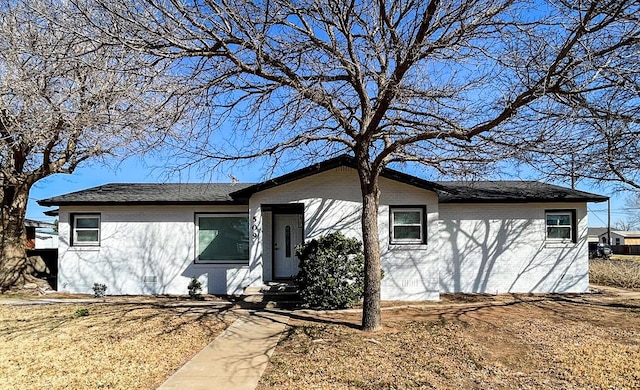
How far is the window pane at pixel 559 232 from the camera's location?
13508 mm

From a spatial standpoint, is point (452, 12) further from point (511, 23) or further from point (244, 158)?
point (244, 158)

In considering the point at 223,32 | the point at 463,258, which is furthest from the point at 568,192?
the point at 223,32

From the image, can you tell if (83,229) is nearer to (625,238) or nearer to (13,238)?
(13,238)

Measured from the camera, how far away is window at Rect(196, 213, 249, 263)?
13664 millimetres

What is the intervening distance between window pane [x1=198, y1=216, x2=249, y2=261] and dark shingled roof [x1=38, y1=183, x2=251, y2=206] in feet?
2.32

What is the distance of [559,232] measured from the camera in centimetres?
1353

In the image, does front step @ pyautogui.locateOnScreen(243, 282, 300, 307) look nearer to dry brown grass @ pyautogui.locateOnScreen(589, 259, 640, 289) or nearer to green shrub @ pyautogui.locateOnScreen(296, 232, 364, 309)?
green shrub @ pyautogui.locateOnScreen(296, 232, 364, 309)

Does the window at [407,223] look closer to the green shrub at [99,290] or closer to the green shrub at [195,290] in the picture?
the green shrub at [195,290]

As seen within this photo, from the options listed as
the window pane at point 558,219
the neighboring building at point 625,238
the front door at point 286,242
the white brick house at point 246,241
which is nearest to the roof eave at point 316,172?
the white brick house at point 246,241

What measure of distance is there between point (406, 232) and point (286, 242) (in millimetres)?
3985

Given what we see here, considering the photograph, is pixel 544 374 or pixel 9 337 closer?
pixel 544 374

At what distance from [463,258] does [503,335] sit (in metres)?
5.74

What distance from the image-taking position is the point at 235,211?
542 inches

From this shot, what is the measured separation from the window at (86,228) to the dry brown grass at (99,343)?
9.21 feet
